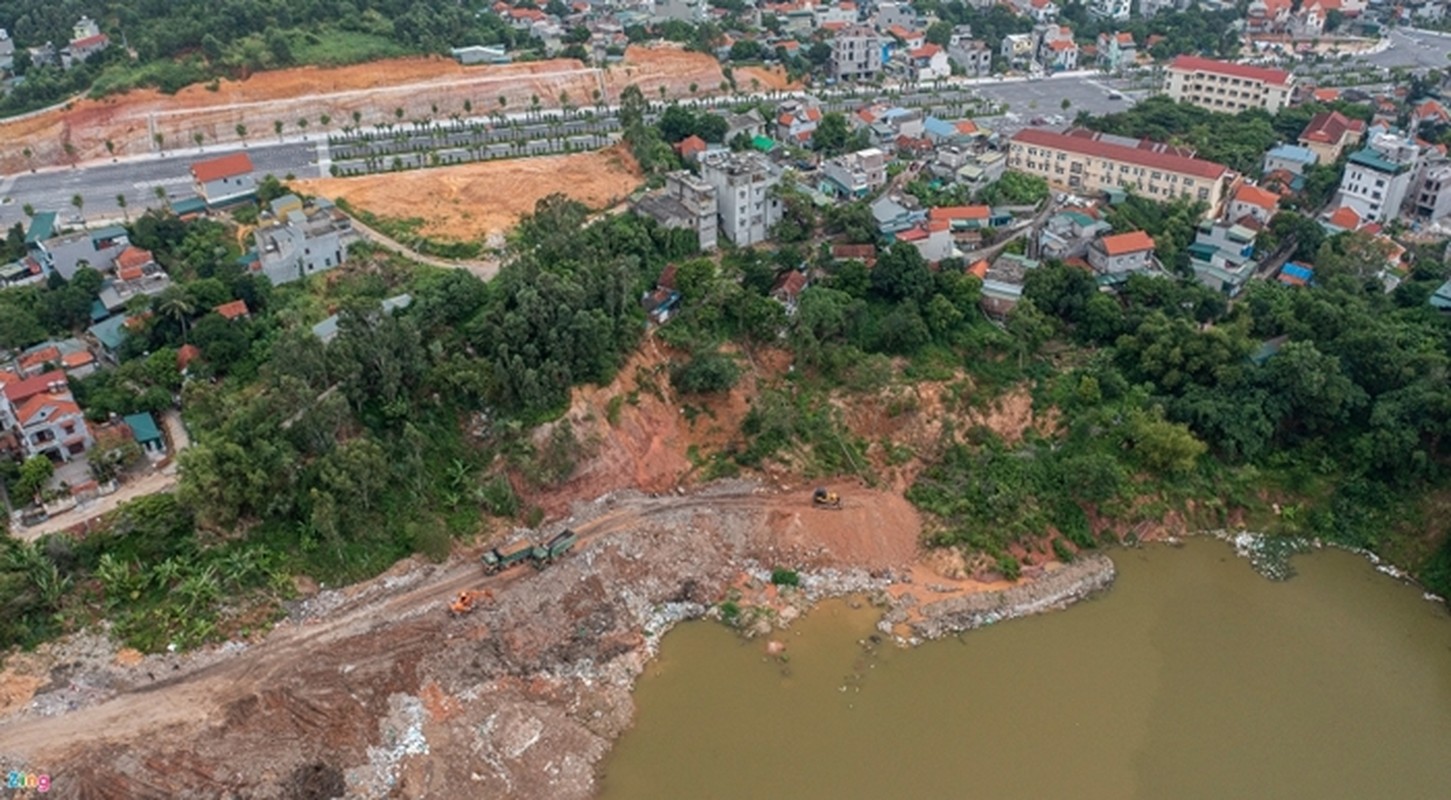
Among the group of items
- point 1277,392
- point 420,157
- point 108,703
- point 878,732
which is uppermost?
point 420,157

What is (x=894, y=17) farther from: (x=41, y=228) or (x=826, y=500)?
(x=41, y=228)

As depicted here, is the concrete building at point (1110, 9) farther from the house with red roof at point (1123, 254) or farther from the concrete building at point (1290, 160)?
the house with red roof at point (1123, 254)

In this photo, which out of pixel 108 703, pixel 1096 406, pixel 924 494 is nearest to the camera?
pixel 108 703

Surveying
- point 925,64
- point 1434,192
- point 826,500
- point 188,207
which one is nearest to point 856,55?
point 925,64

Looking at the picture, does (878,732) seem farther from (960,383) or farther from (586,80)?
(586,80)

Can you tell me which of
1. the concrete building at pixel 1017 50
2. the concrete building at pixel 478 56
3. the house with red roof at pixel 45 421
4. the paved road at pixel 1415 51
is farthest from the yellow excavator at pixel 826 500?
the paved road at pixel 1415 51

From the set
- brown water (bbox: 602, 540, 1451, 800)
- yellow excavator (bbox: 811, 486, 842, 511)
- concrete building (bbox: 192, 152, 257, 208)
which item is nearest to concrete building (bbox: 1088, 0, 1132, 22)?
brown water (bbox: 602, 540, 1451, 800)

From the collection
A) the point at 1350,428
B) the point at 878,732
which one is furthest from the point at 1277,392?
the point at 878,732
